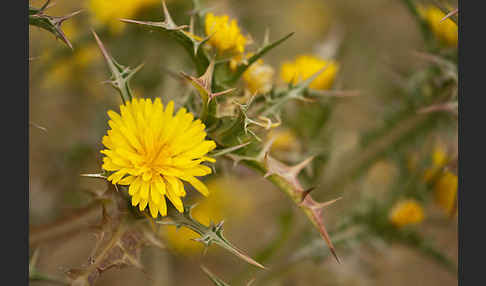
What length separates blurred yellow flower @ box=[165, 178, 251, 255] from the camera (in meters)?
2.66

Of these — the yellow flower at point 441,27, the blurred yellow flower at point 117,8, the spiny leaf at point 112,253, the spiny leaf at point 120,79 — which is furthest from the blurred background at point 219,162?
the spiny leaf at point 120,79

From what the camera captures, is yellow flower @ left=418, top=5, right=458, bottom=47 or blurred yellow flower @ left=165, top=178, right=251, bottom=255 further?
blurred yellow flower @ left=165, top=178, right=251, bottom=255

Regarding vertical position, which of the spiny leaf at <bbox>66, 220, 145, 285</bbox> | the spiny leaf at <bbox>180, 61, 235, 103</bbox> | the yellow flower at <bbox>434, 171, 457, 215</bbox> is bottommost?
the yellow flower at <bbox>434, 171, 457, 215</bbox>

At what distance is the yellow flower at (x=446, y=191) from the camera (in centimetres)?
202

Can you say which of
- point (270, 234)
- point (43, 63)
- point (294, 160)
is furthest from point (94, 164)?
point (294, 160)

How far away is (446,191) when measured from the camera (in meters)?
2.07

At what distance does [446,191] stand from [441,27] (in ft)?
2.31

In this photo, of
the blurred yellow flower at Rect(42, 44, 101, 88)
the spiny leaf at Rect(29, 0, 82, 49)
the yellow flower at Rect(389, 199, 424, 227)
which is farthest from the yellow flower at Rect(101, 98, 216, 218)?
the blurred yellow flower at Rect(42, 44, 101, 88)

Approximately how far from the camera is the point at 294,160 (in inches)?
81.7

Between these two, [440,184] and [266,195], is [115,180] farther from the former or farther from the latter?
[266,195]

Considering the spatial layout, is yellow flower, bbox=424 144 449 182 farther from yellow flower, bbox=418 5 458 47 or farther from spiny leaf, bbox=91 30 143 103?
spiny leaf, bbox=91 30 143 103

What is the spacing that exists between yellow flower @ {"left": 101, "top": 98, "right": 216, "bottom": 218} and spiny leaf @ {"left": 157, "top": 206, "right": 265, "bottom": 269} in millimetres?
96

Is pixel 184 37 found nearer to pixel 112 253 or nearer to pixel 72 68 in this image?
pixel 112 253

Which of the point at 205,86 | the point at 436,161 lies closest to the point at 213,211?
the point at 436,161
